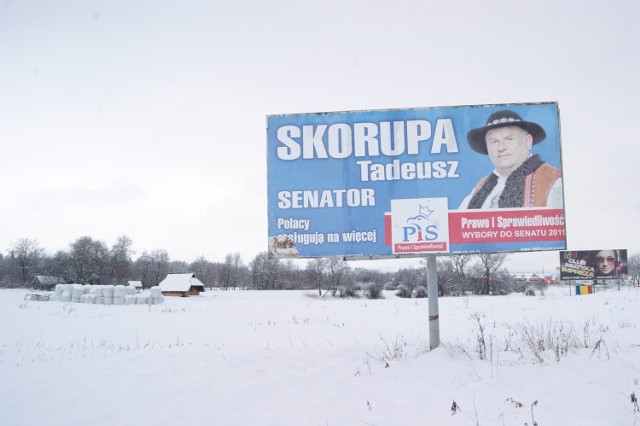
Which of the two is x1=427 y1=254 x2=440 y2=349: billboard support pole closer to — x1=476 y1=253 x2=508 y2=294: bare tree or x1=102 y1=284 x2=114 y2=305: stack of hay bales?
x1=102 y1=284 x2=114 y2=305: stack of hay bales

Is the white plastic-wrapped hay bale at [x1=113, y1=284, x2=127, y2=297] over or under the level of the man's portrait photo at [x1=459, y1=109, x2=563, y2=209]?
under

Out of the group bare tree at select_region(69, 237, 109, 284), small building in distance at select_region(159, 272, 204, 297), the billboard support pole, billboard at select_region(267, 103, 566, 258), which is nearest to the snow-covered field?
the billboard support pole

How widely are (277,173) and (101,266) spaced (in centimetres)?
8927

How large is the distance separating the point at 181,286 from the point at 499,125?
5730cm

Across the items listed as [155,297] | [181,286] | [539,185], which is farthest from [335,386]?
[181,286]

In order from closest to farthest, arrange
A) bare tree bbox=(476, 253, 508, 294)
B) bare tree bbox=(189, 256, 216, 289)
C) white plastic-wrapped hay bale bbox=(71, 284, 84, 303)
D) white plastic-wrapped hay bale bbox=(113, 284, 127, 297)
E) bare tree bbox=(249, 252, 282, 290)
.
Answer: white plastic-wrapped hay bale bbox=(113, 284, 127, 297), white plastic-wrapped hay bale bbox=(71, 284, 84, 303), bare tree bbox=(476, 253, 508, 294), bare tree bbox=(249, 252, 282, 290), bare tree bbox=(189, 256, 216, 289)

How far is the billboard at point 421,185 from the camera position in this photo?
739 centimetres

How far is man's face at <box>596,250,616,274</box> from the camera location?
142 ft

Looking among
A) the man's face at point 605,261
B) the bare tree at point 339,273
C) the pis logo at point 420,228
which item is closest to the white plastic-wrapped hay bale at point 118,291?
the pis logo at point 420,228

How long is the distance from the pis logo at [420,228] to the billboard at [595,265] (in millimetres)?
43942

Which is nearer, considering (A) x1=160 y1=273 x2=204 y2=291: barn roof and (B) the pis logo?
(B) the pis logo

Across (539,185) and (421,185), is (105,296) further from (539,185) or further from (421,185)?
(539,185)

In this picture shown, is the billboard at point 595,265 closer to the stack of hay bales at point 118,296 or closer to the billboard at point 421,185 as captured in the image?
the billboard at point 421,185

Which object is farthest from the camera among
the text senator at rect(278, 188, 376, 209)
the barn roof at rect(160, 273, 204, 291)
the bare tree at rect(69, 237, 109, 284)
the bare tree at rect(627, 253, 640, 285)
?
the bare tree at rect(627, 253, 640, 285)
